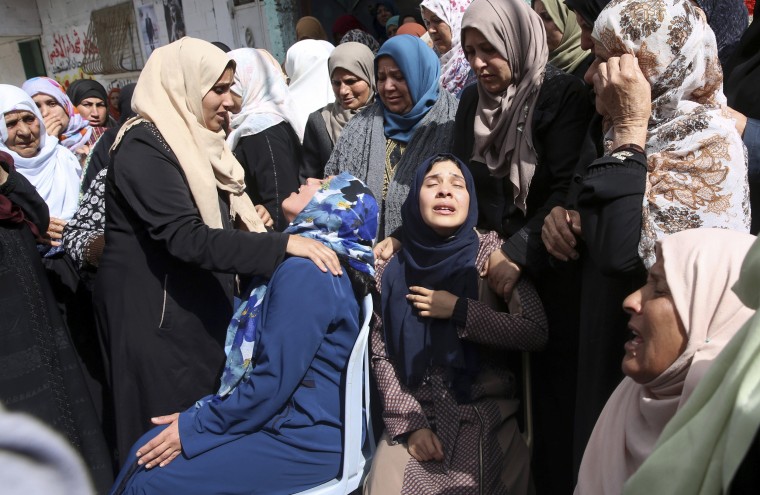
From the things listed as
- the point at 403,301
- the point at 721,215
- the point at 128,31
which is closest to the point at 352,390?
the point at 403,301

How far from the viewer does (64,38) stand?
11.8m

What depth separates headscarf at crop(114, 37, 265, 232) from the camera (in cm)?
237

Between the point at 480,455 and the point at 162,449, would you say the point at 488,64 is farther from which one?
the point at 162,449

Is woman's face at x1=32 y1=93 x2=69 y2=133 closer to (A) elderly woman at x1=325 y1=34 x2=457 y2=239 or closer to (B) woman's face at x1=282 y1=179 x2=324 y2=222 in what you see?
(A) elderly woman at x1=325 y1=34 x2=457 y2=239

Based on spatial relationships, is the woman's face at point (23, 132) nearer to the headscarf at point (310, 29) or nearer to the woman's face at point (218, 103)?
the woman's face at point (218, 103)

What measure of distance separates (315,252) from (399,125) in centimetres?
108

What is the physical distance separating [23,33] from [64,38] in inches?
36.8

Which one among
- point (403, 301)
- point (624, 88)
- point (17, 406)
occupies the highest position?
point (624, 88)

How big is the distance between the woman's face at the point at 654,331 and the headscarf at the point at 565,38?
212 centimetres

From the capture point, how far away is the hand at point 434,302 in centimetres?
221

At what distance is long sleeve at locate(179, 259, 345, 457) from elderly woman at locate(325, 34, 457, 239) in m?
0.84

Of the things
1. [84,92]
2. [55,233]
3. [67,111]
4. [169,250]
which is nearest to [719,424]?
[169,250]

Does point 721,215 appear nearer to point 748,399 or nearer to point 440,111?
point 748,399

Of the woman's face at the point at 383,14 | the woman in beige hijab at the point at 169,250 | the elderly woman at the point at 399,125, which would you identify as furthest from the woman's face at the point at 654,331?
the woman's face at the point at 383,14
